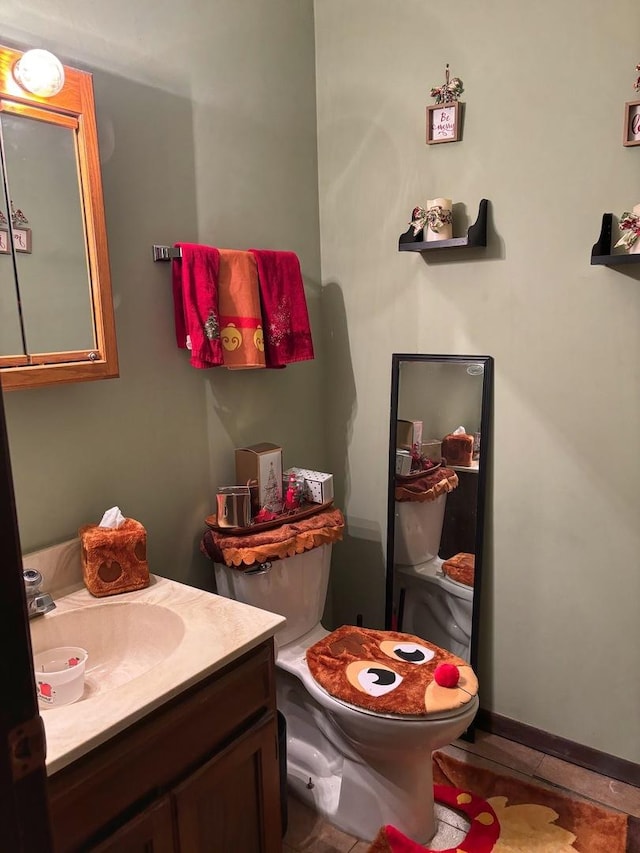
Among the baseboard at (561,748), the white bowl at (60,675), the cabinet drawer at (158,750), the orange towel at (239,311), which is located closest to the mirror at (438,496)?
the baseboard at (561,748)

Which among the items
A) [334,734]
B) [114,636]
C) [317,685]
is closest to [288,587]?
[317,685]

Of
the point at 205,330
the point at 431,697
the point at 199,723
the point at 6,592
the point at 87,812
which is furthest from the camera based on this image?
the point at 205,330

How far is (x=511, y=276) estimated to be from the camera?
1963 mm

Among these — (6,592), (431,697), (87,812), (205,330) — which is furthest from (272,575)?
(6,592)

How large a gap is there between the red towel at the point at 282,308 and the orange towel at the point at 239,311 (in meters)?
0.05

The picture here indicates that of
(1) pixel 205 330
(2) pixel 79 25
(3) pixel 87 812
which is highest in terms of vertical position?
(2) pixel 79 25

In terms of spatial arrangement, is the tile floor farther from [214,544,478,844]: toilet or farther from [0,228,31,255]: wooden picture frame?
[0,228,31,255]: wooden picture frame

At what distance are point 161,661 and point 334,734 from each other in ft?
2.63

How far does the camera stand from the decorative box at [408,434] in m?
2.21

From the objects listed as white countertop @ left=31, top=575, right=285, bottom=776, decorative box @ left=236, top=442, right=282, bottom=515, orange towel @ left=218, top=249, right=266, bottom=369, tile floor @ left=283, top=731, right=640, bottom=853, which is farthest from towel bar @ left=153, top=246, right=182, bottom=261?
tile floor @ left=283, top=731, right=640, bottom=853

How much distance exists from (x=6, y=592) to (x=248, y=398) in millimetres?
1633

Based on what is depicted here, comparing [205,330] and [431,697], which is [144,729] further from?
[205,330]

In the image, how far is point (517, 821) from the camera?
1806mm

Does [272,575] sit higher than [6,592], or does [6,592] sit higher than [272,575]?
[6,592]
